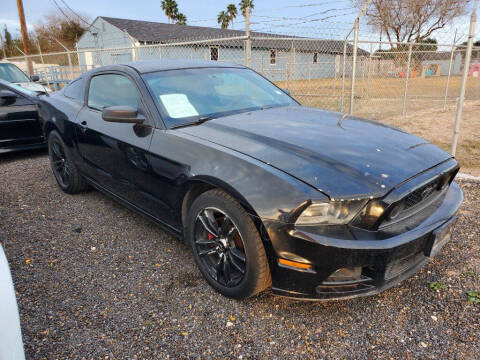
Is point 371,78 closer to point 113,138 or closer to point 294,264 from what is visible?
point 113,138

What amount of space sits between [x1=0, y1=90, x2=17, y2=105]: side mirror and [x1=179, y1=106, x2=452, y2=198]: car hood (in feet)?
14.6

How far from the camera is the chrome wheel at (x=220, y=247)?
222cm

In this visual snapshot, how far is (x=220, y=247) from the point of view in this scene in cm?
232

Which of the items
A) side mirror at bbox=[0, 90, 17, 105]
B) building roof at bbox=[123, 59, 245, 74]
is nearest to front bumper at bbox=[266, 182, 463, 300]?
building roof at bbox=[123, 59, 245, 74]

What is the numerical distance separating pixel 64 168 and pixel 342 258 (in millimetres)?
3671

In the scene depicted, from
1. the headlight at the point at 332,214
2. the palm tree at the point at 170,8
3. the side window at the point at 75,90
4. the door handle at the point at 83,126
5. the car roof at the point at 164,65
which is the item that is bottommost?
the headlight at the point at 332,214

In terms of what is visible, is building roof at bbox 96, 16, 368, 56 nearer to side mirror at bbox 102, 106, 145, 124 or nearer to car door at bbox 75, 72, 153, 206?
car door at bbox 75, 72, 153, 206

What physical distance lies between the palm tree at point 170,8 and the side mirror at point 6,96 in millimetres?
50418

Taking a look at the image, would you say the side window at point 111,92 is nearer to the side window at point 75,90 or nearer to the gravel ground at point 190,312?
the side window at point 75,90

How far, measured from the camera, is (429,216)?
219 cm

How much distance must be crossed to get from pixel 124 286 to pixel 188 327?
2.18 feet

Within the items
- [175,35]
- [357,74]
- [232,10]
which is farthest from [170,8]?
[357,74]

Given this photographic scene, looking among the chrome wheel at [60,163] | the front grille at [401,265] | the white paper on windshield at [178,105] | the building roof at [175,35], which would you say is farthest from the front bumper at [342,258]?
the building roof at [175,35]

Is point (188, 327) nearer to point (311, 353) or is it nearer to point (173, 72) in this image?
point (311, 353)
